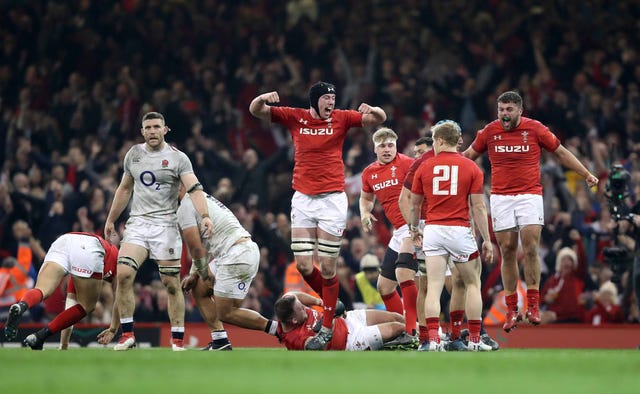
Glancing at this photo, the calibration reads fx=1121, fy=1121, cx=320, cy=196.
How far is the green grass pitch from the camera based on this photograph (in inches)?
258

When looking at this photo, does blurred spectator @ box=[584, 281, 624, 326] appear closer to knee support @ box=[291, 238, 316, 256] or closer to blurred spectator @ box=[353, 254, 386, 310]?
blurred spectator @ box=[353, 254, 386, 310]

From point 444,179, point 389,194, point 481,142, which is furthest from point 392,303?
point 444,179

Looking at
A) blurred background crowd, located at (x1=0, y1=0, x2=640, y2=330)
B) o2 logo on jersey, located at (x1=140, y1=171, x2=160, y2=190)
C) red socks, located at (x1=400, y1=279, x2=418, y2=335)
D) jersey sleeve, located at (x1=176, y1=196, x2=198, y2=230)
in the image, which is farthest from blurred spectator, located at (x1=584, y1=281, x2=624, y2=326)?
o2 logo on jersey, located at (x1=140, y1=171, x2=160, y2=190)

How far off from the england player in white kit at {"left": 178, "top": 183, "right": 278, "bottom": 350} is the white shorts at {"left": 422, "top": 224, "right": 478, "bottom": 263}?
88.0 inches

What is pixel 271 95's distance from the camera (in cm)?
1201

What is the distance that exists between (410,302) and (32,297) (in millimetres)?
4165

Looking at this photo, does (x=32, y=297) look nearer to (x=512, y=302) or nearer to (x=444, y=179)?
(x=444, y=179)

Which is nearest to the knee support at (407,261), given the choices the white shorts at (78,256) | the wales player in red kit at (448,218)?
the wales player in red kit at (448,218)

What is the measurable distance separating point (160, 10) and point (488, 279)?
10.9m

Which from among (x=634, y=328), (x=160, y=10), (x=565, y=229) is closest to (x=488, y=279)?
(x=565, y=229)

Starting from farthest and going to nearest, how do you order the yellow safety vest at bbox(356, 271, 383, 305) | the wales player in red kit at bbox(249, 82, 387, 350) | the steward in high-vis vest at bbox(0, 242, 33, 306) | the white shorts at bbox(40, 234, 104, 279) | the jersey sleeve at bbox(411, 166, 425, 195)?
the steward in high-vis vest at bbox(0, 242, 33, 306) < the yellow safety vest at bbox(356, 271, 383, 305) < the white shorts at bbox(40, 234, 104, 279) < the wales player in red kit at bbox(249, 82, 387, 350) < the jersey sleeve at bbox(411, 166, 425, 195)

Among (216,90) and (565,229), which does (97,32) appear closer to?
(216,90)

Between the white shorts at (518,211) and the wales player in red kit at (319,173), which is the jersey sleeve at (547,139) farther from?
the wales player in red kit at (319,173)

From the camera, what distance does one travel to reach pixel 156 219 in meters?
12.2
